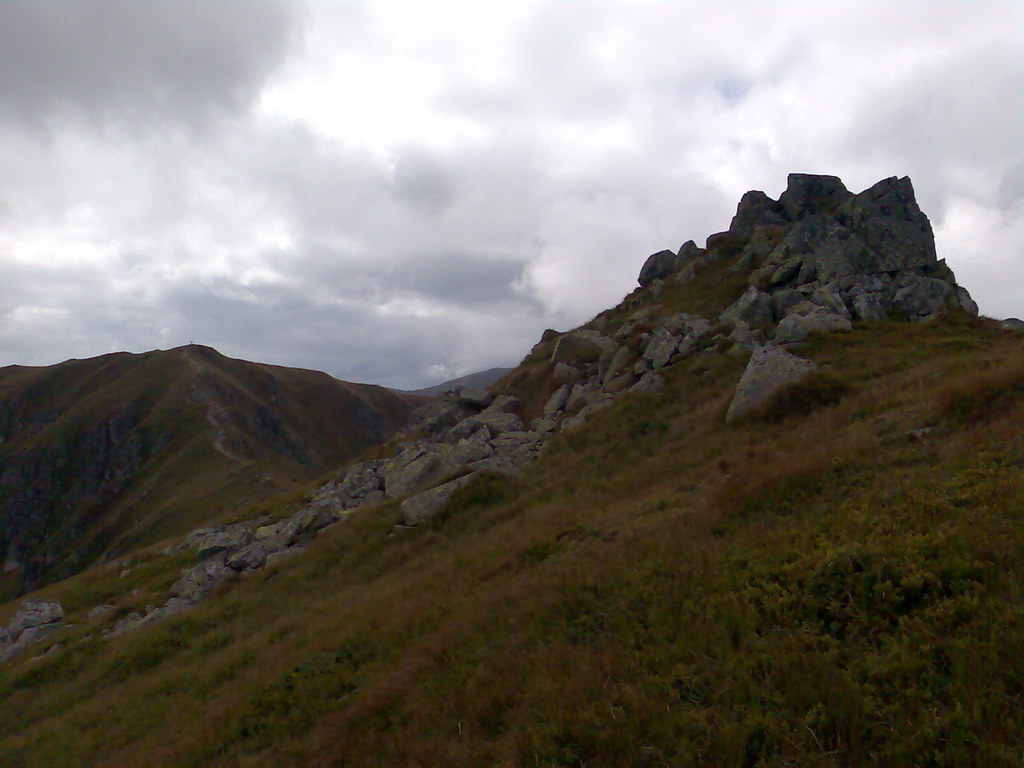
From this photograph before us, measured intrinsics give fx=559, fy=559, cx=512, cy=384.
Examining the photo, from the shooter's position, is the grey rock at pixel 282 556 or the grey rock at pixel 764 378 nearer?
the grey rock at pixel 764 378

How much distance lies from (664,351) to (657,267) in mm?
22436

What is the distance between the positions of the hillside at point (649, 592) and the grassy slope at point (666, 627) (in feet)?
0.14

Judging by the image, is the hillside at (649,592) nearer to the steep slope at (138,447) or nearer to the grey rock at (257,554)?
the grey rock at (257,554)

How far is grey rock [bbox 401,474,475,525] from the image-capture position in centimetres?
1922

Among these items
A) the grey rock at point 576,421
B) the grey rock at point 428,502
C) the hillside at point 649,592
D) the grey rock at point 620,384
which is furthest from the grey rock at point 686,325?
the grey rock at point 428,502

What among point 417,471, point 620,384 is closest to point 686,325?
point 620,384

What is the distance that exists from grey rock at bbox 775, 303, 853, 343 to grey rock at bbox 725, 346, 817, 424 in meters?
5.59

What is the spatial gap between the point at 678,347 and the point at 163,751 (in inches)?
916

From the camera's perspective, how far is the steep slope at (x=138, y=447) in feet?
329

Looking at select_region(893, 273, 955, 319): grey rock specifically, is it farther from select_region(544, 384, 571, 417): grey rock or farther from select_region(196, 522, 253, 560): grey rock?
select_region(196, 522, 253, 560): grey rock

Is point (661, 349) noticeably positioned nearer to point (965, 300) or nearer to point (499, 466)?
point (499, 466)

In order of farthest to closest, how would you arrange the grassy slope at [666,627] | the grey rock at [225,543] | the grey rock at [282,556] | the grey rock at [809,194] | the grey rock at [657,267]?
1. the grey rock at [657,267]
2. the grey rock at [809,194]
3. the grey rock at [225,543]
4. the grey rock at [282,556]
5. the grassy slope at [666,627]

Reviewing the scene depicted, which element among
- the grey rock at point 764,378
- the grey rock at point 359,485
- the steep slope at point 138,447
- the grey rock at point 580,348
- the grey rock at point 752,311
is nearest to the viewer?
the grey rock at point 764,378

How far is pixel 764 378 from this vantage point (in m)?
18.5
